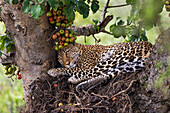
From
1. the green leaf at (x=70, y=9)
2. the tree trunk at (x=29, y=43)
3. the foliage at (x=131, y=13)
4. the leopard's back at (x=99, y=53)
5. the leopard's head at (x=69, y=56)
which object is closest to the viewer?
the foliage at (x=131, y=13)

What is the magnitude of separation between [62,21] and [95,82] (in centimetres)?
127

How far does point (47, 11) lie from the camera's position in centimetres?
389

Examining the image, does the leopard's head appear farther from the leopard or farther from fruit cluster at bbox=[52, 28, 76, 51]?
fruit cluster at bbox=[52, 28, 76, 51]

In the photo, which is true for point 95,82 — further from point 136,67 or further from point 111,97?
point 136,67

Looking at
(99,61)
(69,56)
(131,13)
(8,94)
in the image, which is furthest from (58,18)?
(8,94)

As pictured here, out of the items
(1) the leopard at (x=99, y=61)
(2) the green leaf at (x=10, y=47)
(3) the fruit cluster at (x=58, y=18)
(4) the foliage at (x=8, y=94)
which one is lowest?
(4) the foliage at (x=8, y=94)

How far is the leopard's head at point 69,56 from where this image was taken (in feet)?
15.3

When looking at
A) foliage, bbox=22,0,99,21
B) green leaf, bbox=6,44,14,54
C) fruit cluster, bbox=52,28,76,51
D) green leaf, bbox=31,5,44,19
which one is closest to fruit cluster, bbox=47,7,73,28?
fruit cluster, bbox=52,28,76,51

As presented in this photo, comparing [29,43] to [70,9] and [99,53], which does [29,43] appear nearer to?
[70,9]

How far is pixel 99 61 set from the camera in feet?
16.4

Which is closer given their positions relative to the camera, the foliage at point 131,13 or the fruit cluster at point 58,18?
the foliage at point 131,13

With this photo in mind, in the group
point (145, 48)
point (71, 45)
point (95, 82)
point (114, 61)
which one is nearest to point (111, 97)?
point (95, 82)

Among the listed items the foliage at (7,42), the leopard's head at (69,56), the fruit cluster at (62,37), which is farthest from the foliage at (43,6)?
the leopard's head at (69,56)

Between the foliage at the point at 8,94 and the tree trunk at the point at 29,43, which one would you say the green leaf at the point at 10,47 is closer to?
the tree trunk at the point at 29,43
